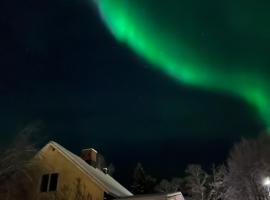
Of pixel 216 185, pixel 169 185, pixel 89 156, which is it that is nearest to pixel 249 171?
pixel 216 185

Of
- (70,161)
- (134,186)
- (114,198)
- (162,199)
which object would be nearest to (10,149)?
(70,161)

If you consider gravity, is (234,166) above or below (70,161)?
above

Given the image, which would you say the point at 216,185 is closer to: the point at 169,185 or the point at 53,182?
the point at 169,185

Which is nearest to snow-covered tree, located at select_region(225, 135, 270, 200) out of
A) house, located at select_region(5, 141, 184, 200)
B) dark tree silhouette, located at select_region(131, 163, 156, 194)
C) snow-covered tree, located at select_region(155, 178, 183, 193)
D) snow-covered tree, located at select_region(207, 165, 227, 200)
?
snow-covered tree, located at select_region(207, 165, 227, 200)

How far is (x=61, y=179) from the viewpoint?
86.8ft

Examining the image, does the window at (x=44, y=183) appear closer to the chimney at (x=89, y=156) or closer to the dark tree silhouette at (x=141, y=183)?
the chimney at (x=89, y=156)

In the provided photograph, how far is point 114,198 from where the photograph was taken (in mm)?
25219

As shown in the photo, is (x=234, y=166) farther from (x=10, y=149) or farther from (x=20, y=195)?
(x=10, y=149)

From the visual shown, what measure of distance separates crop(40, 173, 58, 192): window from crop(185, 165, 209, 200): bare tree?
85.4ft

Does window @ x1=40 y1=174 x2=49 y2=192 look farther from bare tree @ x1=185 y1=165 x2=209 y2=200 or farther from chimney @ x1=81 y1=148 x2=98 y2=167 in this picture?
bare tree @ x1=185 y1=165 x2=209 y2=200

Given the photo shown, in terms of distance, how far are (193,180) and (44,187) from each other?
92.8 ft

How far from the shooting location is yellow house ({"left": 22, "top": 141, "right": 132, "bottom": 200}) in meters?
25.3

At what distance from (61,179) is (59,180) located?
14 centimetres

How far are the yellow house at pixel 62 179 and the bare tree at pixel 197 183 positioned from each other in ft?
80.3
